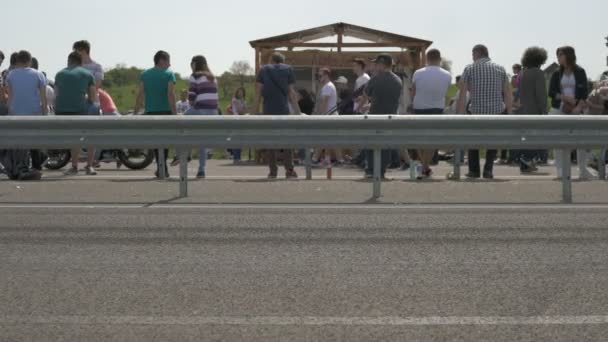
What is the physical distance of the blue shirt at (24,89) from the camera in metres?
15.3

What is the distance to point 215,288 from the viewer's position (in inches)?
260

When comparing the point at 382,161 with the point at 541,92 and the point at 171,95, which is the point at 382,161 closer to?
the point at 541,92

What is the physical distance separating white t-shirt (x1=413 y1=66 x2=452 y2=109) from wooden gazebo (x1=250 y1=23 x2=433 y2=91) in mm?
7331

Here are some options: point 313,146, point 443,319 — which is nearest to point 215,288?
point 443,319

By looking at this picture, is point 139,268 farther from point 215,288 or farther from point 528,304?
point 528,304

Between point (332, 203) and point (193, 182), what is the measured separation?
316 centimetres

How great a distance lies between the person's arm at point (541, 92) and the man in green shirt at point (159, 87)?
4.73m

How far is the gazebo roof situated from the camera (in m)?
23.5

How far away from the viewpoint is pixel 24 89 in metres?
15.3

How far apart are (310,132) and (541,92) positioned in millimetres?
4593

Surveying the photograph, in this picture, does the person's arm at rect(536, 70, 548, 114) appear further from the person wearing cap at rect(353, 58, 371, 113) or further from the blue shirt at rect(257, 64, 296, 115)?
the blue shirt at rect(257, 64, 296, 115)

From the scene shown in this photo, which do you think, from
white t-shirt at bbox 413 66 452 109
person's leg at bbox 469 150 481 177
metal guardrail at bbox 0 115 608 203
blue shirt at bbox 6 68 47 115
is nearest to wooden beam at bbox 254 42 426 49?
white t-shirt at bbox 413 66 452 109

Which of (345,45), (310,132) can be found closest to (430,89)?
(310,132)

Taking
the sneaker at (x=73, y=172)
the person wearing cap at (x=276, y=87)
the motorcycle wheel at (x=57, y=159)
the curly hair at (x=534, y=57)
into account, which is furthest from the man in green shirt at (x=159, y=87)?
the curly hair at (x=534, y=57)
